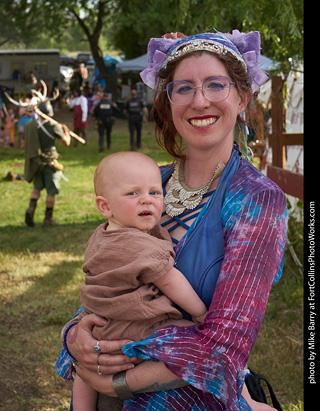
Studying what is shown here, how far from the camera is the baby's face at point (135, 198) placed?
204 cm

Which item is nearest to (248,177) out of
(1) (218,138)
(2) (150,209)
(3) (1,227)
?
(1) (218,138)

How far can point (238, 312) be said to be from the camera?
181 cm

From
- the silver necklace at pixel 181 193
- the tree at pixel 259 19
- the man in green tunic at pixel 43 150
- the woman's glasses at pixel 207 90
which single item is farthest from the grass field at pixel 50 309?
the woman's glasses at pixel 207 90

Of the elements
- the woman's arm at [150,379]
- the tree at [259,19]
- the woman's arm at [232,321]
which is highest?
the tree at [259,19]

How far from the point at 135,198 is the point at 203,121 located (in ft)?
1.24

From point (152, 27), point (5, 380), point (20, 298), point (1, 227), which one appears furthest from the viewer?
point (152, 27)

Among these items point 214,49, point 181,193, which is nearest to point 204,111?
point 214,49

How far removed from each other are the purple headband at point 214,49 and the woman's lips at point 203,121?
0.24 meters

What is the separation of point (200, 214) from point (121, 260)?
0.34 meters

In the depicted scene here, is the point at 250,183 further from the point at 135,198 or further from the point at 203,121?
the point at 135,198

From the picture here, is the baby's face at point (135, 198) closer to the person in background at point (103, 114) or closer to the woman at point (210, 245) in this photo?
the woman at point (210, 245)

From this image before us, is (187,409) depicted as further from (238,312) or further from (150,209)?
(150,209)

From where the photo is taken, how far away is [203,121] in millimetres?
2105

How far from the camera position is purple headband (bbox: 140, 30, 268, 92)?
213 cm
